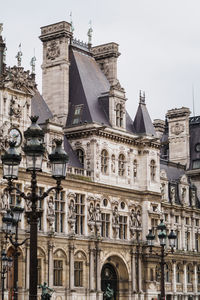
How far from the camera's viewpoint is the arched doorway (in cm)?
6028

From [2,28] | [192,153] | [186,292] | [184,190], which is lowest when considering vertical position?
[186,292]

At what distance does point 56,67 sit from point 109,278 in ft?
63.7

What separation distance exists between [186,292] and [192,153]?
16897 millimetres

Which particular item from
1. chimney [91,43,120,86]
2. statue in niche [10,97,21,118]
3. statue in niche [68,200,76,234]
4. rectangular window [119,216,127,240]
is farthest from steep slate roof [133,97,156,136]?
statue in niche [10,97,21,118]

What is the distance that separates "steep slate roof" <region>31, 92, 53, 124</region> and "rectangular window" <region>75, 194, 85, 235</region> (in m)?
7.10

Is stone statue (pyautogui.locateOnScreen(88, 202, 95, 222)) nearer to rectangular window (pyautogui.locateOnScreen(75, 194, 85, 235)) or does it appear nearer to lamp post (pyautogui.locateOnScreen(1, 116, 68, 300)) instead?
rectangular window (pyautogui.locateOnScreen(75, 194, 85, 235))

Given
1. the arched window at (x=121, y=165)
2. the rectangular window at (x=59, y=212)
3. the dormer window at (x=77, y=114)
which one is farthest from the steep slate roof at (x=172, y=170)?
the rectangular window at (x=59, y=212)

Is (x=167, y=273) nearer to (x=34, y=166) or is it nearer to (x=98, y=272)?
(x=98, y=272)

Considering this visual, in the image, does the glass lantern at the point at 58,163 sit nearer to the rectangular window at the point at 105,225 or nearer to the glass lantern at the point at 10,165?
the glass lantern at the point at 10,165

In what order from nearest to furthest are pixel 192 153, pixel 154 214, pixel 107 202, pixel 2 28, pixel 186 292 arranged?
pixel 2 28 → pixel 107 202 → pixel 154 214 → pixel 186 292 → pixel 192 153

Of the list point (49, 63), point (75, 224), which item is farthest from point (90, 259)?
point (49, 63)

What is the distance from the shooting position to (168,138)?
82250mm

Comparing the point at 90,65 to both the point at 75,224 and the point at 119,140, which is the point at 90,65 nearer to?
the point at 119,140

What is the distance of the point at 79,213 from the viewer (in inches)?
2206
